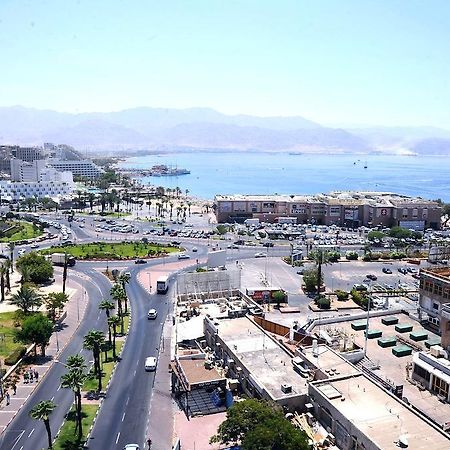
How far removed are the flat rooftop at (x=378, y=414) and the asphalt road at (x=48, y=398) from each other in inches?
661

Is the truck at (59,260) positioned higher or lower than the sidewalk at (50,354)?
higher

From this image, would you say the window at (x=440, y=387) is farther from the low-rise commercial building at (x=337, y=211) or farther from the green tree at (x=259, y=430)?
the low-rise commercial building at (x=337, y=211)

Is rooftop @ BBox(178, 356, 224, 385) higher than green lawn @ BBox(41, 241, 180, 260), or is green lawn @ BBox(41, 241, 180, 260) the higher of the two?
rooftop @ BBox(178, 356, 224, 385)

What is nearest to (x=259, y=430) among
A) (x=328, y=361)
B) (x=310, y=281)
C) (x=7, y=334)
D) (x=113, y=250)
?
(x=328, y=361)

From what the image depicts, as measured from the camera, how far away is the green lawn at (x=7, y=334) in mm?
43375

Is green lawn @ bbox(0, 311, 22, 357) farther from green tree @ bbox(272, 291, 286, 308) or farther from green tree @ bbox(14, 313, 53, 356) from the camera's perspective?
green tree @ bbox(272, 291, 286, 308)

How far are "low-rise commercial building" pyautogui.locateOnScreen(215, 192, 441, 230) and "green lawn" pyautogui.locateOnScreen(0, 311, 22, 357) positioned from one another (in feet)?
231

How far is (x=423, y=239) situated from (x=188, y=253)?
46.9 m

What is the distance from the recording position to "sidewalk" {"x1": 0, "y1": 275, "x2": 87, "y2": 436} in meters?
34.1

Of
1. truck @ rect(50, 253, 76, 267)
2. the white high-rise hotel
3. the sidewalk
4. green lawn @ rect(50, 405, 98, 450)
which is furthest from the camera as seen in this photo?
the white high-rise hotel

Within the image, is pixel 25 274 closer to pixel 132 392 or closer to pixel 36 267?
pixel 36 267

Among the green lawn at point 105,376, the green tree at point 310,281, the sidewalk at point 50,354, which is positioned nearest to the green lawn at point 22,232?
the sidewalk at point 50,354

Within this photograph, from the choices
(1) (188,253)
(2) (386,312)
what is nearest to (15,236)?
(1) (188,253)

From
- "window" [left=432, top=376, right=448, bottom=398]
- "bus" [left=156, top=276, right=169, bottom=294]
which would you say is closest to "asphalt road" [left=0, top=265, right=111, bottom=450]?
"bus" [left=156, top=276, right=169, bottom=294]
